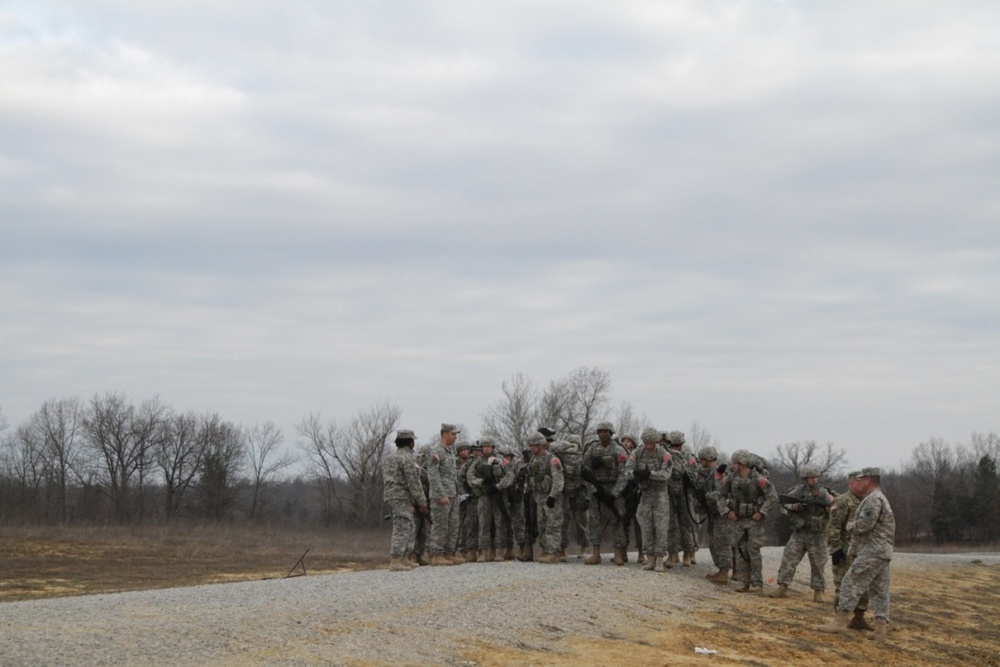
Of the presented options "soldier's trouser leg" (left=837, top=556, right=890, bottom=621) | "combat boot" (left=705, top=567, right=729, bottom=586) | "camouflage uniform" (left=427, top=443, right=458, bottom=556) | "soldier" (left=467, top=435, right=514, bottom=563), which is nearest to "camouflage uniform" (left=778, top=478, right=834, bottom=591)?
"combat boot" (left=705, top=567, right=729, bottom=586)

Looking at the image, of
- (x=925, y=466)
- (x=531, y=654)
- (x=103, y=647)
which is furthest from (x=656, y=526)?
(x=925, y=466)

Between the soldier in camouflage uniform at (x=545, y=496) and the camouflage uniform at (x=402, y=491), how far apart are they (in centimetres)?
241

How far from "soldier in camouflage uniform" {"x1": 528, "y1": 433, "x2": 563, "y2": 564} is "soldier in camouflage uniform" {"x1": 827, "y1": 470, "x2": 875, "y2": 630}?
4.51 meters

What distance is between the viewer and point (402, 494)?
16.3 meters

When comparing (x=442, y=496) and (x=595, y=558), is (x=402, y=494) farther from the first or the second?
(x=595, y=558)

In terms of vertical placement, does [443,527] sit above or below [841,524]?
below

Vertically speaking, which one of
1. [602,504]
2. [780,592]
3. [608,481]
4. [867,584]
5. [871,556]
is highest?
[608,481]

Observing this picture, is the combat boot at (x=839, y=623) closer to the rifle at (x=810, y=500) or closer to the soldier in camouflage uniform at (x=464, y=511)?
the rifle at (x=810, y=500)

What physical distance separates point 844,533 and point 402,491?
684 cm

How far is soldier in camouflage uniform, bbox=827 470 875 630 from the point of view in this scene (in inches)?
568

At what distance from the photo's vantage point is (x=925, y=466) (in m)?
129

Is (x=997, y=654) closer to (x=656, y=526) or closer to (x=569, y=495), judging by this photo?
(x=656, y=526)

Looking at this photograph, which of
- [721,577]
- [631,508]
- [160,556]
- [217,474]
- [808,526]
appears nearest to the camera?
[808,526]

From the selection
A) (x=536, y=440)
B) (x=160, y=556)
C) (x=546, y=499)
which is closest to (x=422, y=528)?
(x=546, y=499)
